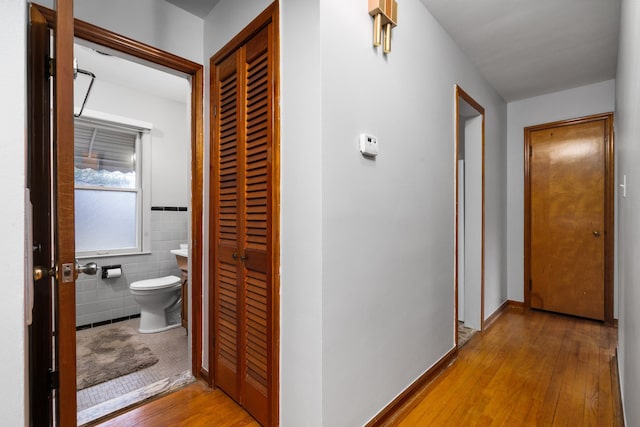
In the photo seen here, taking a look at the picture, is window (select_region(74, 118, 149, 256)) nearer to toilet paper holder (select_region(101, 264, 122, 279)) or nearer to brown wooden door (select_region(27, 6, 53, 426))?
toilet paper holder (select_region(101, 264, 122, 279))

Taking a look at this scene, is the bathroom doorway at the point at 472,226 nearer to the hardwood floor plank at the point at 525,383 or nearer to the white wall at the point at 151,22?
the hardwood floor plank at the point at 525,383

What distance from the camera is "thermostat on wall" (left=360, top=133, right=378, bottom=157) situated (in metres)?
1.51

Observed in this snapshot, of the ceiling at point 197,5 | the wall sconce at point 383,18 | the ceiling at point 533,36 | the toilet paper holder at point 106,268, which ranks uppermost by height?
the ceiling at point 533,36

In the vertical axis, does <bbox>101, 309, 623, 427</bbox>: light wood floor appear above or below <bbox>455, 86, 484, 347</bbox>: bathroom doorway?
below

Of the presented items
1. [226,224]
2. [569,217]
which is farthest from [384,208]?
[569,217]

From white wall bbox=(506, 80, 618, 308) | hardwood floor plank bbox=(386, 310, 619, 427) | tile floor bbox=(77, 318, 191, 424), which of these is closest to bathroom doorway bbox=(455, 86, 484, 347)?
hardwood floor plank bbox=(386, 310, 619, 427)

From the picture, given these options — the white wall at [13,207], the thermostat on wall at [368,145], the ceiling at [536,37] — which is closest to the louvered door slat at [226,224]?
the thermostat on wall at [368,145]

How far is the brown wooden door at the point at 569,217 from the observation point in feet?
10.5

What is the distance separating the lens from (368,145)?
5.02 feet

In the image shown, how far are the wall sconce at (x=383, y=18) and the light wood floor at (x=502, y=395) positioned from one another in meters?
2.02

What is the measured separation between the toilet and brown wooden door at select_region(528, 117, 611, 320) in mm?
3927

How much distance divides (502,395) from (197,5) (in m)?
3.09

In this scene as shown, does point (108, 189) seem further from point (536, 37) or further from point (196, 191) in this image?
point (536, 37)

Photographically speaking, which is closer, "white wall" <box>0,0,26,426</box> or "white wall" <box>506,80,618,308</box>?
"white wall" <box>0,0,26,426</box>
